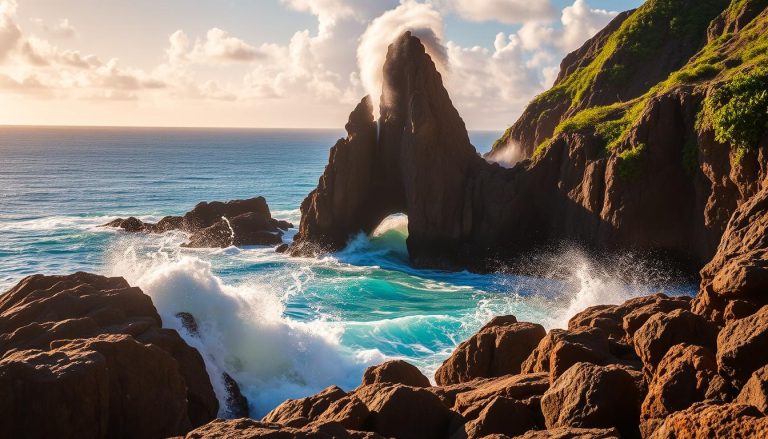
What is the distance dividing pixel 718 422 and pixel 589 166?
30.3m

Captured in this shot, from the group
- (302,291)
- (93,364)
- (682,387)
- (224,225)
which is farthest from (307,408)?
(224,225)

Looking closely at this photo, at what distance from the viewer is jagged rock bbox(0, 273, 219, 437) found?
12.1 meters

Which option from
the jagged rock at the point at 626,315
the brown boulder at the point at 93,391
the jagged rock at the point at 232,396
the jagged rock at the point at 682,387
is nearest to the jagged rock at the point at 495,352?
the jagged rock at the point at 626,315

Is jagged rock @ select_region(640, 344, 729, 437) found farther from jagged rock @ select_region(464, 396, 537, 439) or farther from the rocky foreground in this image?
jagged rock @ select_region(464, 396, 537, 439)

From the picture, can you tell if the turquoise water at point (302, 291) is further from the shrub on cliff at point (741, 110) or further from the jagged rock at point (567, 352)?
the jagged rock at point (567, 352)

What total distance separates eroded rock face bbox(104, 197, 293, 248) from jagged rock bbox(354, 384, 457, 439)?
43255 mm

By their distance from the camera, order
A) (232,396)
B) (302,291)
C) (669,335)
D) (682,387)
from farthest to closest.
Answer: (302,291) → (232,396) → (669,335) → (682,387)

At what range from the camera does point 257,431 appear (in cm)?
809

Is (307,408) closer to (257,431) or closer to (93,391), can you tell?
(257,431)

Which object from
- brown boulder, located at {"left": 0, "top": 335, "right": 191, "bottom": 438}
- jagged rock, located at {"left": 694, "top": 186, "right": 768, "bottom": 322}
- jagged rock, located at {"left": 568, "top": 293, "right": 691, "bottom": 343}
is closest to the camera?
jagged rock, located at {"left": 694, "top": 186, "right": 768, "bottom": 322}

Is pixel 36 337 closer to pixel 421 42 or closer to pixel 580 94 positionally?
pixel 421 42

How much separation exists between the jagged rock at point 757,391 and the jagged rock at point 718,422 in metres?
0.58

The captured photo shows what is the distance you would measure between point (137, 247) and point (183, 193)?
1706 inches

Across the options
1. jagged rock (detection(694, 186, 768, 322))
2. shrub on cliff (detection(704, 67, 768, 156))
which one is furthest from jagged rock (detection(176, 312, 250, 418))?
shrub on cliff (detection(704, 67, 768, 156))
